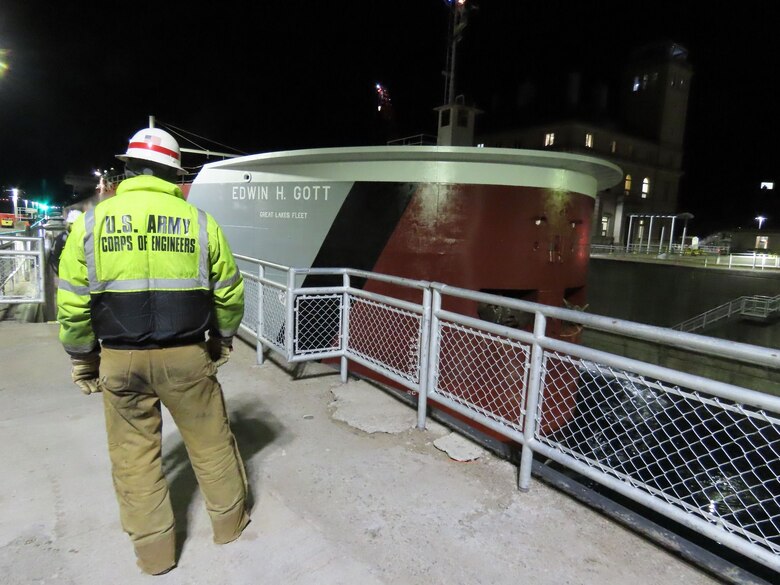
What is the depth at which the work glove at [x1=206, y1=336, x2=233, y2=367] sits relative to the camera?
2229mm

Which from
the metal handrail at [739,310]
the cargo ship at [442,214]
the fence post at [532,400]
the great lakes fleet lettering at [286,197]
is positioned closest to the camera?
the fence post at [532,400]

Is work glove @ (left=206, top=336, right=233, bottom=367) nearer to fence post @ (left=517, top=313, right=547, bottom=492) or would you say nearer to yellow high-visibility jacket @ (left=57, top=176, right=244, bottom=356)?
yellow high-visibility jacket @ (left=57, top=176, right=244, bottom=356)

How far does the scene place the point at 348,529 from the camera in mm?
2336

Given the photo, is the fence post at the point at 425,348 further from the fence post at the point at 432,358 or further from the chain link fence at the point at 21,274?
the chain link fence at the point at 21,274

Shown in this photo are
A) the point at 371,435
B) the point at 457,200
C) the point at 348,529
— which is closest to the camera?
the point at 348,529

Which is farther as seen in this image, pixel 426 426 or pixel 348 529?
pixel 426 426

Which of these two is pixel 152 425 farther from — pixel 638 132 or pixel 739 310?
pixel 638 132

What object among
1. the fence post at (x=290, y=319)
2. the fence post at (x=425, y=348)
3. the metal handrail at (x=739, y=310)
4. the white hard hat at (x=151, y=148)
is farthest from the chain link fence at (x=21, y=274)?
the metal handrail at (x=739, y=310)

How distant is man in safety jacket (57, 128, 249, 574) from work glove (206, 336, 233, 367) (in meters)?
0.08

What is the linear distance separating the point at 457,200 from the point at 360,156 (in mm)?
1346

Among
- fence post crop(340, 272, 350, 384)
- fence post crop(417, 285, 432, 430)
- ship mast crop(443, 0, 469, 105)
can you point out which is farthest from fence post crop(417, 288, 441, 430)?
ship mast crop(443, 0, 469, 105)

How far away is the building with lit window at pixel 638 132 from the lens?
130 feet

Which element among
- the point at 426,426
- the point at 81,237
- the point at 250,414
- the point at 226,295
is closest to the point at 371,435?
the point at 426,426

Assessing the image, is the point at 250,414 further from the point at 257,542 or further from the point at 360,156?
the point at 360,156
